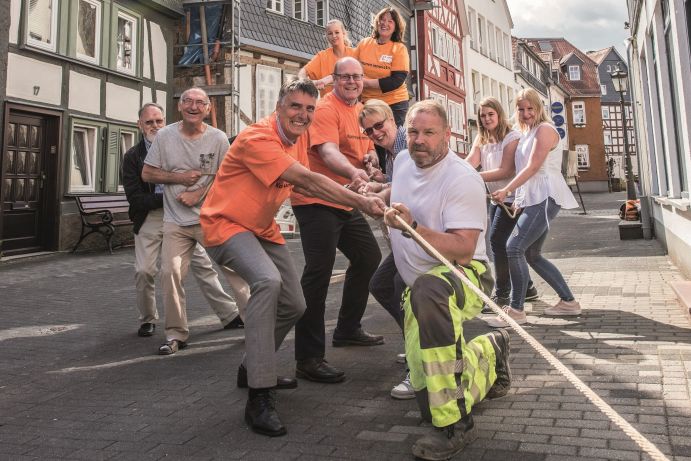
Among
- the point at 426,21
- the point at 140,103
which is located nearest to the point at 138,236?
the point at 140,103

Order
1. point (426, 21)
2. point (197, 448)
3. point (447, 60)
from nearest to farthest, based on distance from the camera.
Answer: point (197, 448) → point (426, 21) → point (447, 60)

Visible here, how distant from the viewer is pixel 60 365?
15.6ft

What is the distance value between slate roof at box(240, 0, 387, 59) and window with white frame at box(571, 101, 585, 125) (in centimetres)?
4696

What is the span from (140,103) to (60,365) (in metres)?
12.7

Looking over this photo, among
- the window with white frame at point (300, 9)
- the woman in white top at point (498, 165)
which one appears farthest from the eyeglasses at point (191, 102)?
the window with white frame at point (300, 9)

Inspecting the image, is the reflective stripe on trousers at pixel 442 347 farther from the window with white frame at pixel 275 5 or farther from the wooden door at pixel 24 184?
the window with white frame at pixel 275 5

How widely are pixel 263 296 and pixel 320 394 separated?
0.78 m

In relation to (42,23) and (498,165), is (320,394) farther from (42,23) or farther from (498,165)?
(42,23)

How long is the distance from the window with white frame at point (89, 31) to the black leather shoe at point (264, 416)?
43.0ft

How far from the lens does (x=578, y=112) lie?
64.6 m

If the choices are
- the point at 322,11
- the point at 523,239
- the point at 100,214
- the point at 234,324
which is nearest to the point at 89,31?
the point at 100,214

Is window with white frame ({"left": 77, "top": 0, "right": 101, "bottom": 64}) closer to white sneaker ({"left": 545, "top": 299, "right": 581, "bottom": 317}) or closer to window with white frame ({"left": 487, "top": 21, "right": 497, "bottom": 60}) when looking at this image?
white sneaker ({"left": 545, "top": 299, "right": 581, "bottom": 317})

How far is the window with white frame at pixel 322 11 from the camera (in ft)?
69.4

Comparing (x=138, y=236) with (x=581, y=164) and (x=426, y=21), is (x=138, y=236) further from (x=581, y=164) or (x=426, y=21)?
(x=581, y=164)
